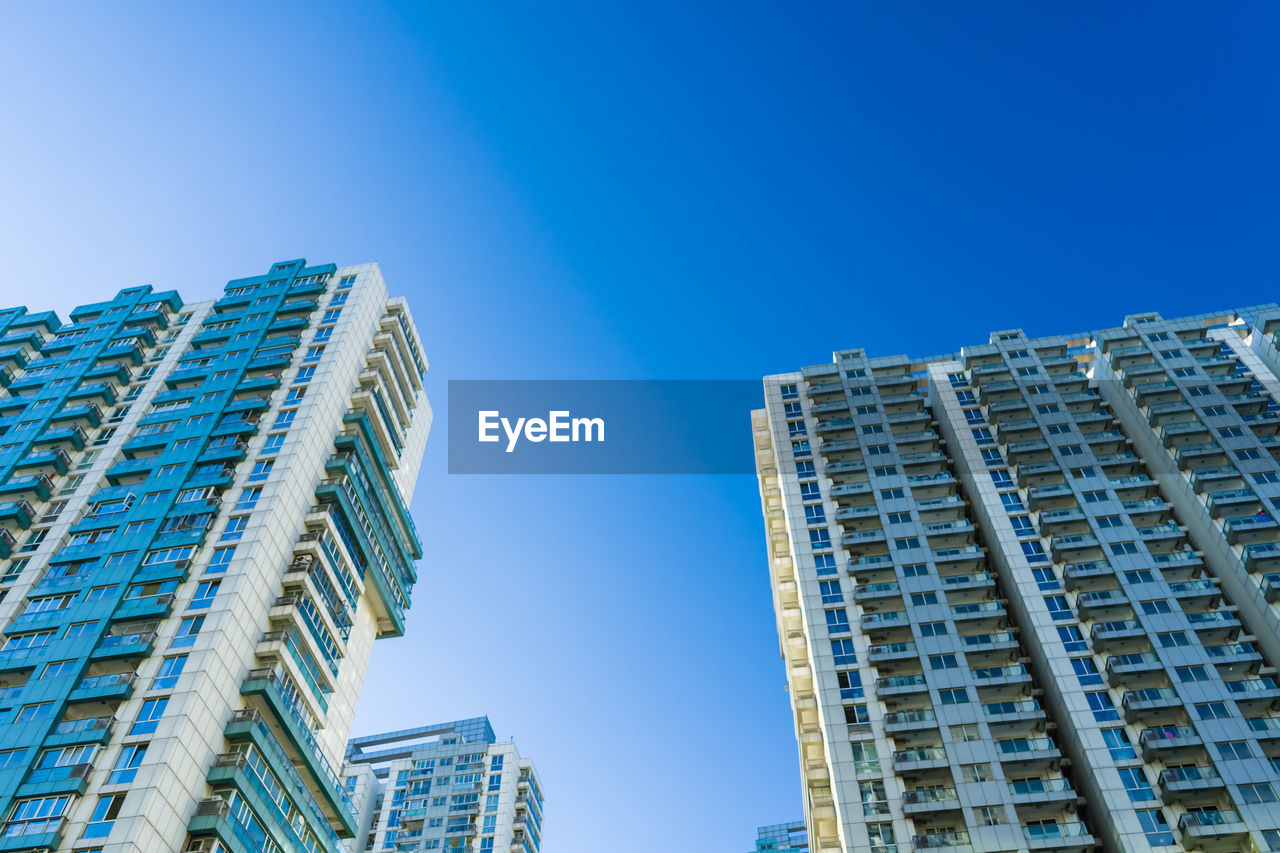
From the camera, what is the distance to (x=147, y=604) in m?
55.7

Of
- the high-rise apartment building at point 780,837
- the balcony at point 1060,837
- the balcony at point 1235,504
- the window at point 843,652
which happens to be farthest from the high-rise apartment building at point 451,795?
the balcony at point 1235,504

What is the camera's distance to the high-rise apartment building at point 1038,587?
61469mm

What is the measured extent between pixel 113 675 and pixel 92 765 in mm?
5727

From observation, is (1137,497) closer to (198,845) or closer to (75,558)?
(198,845)

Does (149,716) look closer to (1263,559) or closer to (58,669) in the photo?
(58,669)

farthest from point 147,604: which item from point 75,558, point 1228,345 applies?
point 1228,345

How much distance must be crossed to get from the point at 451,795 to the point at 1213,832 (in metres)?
80.7

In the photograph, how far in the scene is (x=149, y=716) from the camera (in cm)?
5053

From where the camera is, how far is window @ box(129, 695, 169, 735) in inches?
1964

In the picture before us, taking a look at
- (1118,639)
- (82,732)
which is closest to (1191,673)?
(1118,639)

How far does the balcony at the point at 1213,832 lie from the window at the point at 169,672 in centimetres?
5431

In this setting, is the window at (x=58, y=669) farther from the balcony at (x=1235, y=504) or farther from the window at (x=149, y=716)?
the balcony at (x=1235, y=504)

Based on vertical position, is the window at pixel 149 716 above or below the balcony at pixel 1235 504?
below

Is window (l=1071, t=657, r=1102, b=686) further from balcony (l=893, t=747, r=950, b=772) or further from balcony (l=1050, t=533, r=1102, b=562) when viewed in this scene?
balcony (l=893, t=747, r=950, b=772)
